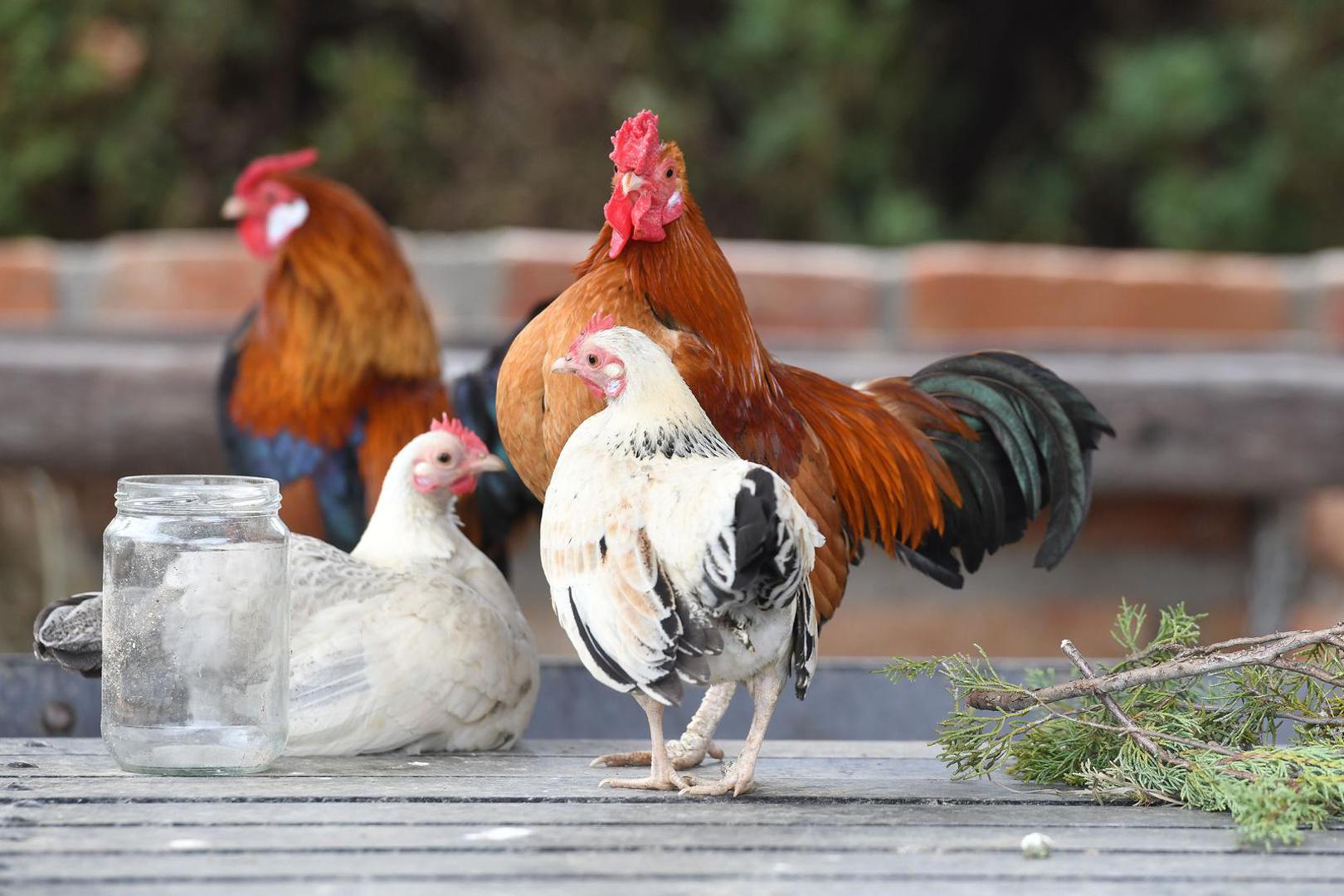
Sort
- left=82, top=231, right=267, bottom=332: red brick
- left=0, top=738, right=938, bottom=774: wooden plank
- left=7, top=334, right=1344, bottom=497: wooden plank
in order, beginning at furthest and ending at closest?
1. left=82, top=231, right=267, bottom=332: red brick
2. left=7, top=334, right=1344, bottom=497: wooden plank
3. left=0, top=738, right=938, bottom=774: wooden plank

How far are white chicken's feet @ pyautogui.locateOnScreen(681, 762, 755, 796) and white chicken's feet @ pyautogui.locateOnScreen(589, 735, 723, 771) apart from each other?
227 millimetres

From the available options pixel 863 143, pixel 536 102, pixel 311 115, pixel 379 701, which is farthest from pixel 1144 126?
pixel 379 701

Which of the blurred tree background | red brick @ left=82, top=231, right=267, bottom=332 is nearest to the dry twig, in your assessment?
red brick @ left=82, top=231, right=267, bottom=332

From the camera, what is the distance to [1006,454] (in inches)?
101

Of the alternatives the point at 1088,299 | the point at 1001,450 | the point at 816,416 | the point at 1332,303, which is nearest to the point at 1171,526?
the point at 1088,299

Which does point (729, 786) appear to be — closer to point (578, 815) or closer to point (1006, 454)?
point (578, 815)

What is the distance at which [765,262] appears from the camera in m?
4.65

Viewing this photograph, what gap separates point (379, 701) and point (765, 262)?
2743 millimetres

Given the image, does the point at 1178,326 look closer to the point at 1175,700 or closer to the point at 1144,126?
the point at 1144,126

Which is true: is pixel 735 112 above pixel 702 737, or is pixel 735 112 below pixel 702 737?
above

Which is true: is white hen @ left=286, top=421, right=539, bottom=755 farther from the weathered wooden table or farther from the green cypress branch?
the green cypress branch

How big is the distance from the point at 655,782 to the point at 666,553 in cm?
35

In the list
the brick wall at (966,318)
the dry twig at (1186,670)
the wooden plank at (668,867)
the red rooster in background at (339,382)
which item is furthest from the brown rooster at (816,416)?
the brick wall at (966,318)

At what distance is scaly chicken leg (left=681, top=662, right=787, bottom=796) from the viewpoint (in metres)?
1.89
